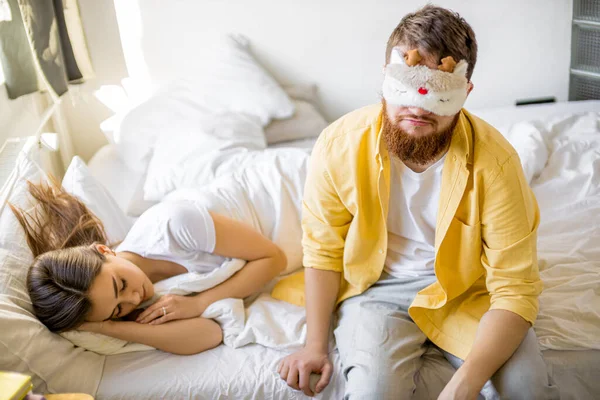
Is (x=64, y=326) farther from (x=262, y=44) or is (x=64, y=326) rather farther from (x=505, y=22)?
(x=505, y=22)

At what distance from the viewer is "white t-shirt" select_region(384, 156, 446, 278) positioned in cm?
144

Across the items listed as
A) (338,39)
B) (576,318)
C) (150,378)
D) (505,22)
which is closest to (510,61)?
(505,22)

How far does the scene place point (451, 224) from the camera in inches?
55.8

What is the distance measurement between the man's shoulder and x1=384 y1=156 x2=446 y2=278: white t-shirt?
0.09m

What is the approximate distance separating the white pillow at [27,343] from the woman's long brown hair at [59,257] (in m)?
0.03

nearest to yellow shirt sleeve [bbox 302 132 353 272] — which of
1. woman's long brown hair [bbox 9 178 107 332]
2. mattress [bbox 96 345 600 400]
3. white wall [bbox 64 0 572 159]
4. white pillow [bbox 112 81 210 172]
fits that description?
mattress [bbox 96 345 600 400]

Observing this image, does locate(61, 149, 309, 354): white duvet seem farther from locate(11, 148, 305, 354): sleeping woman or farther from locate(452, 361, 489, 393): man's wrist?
locate(452, 361, 489, 393): man's wrist

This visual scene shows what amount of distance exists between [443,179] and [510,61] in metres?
1.70

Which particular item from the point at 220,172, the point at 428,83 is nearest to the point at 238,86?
the point at 220,172

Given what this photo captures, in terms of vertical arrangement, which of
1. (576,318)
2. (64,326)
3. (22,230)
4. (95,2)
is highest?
(95,2)

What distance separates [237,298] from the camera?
1.67 metres

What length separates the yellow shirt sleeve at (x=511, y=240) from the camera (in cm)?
135

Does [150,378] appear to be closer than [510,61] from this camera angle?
Yes

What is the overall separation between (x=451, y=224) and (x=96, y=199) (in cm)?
104
